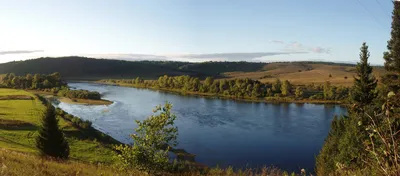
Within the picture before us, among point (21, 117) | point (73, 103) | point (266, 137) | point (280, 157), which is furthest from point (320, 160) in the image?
point (73, 103)

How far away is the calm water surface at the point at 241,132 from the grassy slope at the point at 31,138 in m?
5.55

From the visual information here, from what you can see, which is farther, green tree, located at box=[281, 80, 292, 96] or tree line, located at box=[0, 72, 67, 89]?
tree line, located at box=[0, 72, 67, 89]

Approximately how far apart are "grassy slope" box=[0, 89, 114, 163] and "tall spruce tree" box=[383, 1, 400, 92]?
24516 millimetres

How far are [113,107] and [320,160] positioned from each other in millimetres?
48068

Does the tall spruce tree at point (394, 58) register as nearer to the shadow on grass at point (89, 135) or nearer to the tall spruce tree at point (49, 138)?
the tall spruce tree at point (49, 138)

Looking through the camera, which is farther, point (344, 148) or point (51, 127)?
point (51, 127)

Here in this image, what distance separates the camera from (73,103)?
238 feet

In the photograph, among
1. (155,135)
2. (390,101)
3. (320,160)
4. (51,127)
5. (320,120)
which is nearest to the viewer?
(390,101)

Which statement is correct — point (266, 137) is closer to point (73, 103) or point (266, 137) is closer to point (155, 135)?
point (155, 135)

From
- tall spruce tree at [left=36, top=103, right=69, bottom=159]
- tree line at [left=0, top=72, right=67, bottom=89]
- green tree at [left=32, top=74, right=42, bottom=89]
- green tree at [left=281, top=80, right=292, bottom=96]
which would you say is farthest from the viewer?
tree line at [left=0, top=72, right=67, bottom=89]

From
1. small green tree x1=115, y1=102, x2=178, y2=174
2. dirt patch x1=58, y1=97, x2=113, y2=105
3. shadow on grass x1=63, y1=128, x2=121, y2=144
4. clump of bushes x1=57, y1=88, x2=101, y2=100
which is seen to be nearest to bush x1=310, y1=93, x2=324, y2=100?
dirt patch x1=58, y1=97, x2=113, y2=105

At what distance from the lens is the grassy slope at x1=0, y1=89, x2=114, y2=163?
28.8 meters

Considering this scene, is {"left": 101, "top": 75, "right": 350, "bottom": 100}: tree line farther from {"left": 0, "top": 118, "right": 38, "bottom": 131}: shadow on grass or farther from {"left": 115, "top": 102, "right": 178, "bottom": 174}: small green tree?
{"left": 115, "top": 102, "right": 178, "bottom": 174}: small green tree

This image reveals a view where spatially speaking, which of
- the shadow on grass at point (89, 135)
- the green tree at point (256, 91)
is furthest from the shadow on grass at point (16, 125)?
the green tree at point (256, 91)
